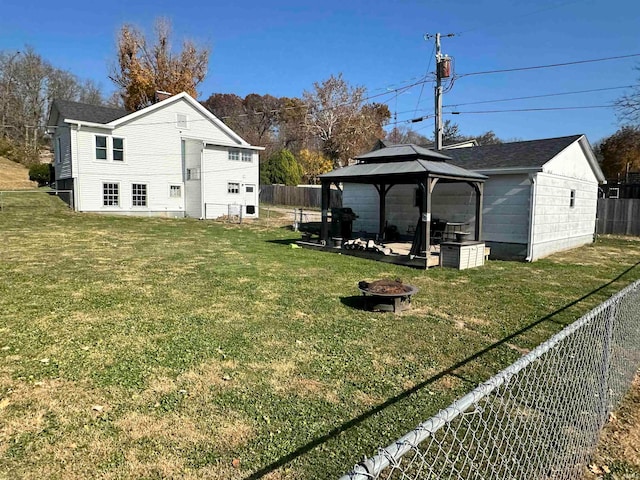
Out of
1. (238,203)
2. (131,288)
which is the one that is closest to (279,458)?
(131,288)

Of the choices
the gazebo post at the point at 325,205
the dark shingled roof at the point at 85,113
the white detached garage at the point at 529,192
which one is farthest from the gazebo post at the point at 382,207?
the dark shingled roof at the point at 85,113

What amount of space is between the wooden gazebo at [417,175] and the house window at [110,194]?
1386cm

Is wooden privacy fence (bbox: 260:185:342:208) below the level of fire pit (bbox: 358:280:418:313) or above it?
above

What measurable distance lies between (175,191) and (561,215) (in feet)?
63.2

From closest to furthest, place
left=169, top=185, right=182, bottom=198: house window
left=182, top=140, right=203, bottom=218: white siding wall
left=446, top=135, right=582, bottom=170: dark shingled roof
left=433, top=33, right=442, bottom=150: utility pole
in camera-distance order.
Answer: left=446, top=135, right=582, bottom=170: dark shingled roof < left=433, top=33, right=442, bottom=150: utility pole < left=182, top=140, right=203, bottom=218: white siding wall < left=169, top=185, right=182, bottom=198: house window

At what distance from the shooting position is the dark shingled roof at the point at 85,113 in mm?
20922

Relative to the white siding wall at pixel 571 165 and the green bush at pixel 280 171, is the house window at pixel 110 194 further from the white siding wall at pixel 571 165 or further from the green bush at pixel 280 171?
the white siding wall at pixel 571 165

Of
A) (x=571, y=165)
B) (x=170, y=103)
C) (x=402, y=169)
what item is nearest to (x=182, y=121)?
(x=170, y=103)

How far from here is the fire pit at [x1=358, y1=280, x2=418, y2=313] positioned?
19.9ft

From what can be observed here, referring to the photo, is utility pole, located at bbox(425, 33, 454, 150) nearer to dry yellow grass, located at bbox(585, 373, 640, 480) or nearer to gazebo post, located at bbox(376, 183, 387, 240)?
gazebo post, located at bbox(376, 183, 387, 240)

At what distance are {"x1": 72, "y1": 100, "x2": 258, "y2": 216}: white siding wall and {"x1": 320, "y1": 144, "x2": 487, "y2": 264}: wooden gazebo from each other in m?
13.3

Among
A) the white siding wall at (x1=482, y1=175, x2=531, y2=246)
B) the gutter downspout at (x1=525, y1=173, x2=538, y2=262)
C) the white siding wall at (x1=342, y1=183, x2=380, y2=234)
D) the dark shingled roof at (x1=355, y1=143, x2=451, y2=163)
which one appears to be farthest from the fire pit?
the white siding wall at (x1=342, y1=183, x2=380, y2=234)

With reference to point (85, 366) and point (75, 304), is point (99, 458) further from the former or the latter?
point (75, 304)

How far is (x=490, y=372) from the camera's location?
4180 mm
